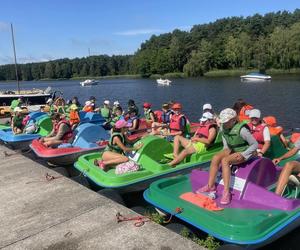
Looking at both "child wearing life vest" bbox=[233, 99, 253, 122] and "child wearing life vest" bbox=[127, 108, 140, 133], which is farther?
"child wearing life vest" bbox=[127, 108, 140, 133]

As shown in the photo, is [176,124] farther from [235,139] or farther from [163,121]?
[235,139]

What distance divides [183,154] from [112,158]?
4.57ft

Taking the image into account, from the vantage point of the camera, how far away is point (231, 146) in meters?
5.36

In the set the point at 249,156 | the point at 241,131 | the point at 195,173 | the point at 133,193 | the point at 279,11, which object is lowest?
the point at 133,193

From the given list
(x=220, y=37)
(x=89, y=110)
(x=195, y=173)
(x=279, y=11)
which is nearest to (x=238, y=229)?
(x=195, y=173)

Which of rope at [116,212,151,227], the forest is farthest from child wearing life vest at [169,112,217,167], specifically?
the forest

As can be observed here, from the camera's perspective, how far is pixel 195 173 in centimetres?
611

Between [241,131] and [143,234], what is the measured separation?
1.94 m

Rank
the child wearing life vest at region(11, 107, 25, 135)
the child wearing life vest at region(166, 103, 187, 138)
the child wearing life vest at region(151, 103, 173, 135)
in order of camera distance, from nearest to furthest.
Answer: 1. the child wearing life vest at region(166, 103, 187, 138)
2. the child wearing life vest at region(151, 103, 173, 135)
3. the child wearing life vest at region(11, 107, 25, 135)

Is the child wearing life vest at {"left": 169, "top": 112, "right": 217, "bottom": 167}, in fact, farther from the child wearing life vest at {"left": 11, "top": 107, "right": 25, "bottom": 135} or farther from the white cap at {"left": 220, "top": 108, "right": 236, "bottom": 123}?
the child wearing life vest at {"left": 11, "top": 107, "right": 25, "bottom": 135}

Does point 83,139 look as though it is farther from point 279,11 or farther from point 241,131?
point 279,11

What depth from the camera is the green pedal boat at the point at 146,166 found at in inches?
264

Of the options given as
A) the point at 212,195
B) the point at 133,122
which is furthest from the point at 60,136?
the point at 212,195

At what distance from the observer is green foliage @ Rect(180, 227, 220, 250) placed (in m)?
4.77
